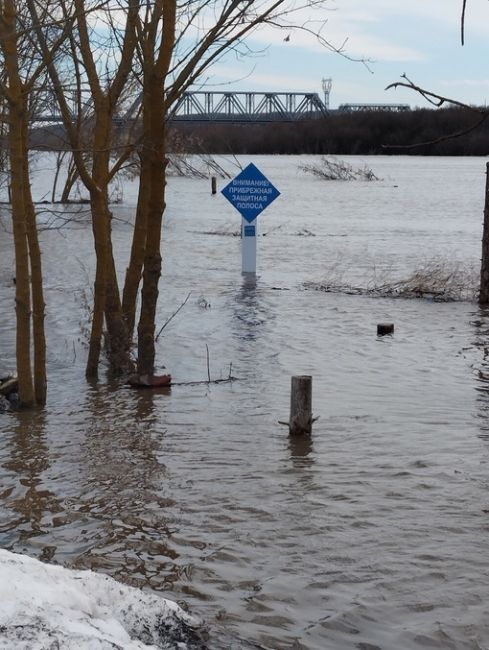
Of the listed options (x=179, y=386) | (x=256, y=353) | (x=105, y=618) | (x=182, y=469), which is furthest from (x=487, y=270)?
(x=105, y=618)

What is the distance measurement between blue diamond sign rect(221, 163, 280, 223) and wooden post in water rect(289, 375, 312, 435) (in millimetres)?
10870

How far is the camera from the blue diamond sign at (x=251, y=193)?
1922 centimetres

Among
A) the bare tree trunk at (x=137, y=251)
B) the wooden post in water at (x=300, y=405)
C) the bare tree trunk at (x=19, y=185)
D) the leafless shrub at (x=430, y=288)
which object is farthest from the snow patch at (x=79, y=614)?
the leafless shrub at (x=430, y=288)

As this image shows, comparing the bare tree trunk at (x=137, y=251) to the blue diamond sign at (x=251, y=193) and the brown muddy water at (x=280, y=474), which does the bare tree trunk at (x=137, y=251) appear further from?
the blue diamond sign at (x=251, y=193)

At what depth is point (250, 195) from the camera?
770 inches

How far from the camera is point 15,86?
8.35 meters

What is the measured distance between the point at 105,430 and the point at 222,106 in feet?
248

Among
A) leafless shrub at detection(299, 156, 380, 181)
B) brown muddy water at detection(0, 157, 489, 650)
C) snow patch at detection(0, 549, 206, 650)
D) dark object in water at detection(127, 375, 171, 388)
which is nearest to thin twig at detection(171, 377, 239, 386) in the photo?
brown muddy water at detection(0, 157, 489, 650)

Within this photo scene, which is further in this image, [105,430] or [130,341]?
[130,341]

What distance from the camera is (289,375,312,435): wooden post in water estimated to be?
27.4 ft

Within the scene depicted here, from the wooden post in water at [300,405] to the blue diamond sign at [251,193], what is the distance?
10870 millimetres

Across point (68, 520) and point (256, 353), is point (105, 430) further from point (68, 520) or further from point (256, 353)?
point (256, 353)

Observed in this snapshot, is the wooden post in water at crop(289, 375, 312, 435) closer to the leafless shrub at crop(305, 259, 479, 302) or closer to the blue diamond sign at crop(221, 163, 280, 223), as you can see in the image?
the leafless shrub at crop(305, 259, 479, 302)

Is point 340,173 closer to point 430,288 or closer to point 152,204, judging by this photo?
point 430,288
